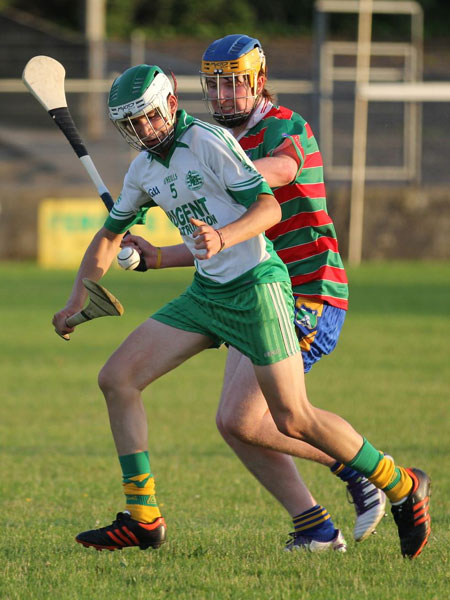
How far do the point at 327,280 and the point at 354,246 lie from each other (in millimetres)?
17974

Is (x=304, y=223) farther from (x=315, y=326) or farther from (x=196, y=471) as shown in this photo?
(x=196, y=471)

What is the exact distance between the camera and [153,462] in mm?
7902

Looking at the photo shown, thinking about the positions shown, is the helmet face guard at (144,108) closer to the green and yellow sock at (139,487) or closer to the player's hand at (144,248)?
the player's hand at (144,248)

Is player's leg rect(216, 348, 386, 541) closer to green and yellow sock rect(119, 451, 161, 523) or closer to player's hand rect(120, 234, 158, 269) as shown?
green and yellow sock rect(119, 451, 161, 523)

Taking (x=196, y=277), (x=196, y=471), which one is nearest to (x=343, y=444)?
(x=196, y=277)

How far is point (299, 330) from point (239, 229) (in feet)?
3.20

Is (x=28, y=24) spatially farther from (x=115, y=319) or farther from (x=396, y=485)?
(x=396, y=485)

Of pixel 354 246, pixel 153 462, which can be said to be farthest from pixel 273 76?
pixel 153 462

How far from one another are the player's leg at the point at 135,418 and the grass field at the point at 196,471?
10cm

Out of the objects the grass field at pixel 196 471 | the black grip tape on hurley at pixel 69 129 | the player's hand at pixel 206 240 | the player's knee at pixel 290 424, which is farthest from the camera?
the black grip tape on hurley at pixel 69 129

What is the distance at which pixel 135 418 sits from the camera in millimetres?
5164

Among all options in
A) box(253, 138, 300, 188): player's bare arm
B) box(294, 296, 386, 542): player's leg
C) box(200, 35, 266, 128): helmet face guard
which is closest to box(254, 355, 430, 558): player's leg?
box(294, 296, 386, 542): player's leg

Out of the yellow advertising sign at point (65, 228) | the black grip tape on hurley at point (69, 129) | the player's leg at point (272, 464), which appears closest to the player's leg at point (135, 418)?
the player's leg at point (272, 464)

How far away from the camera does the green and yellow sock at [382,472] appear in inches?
199
